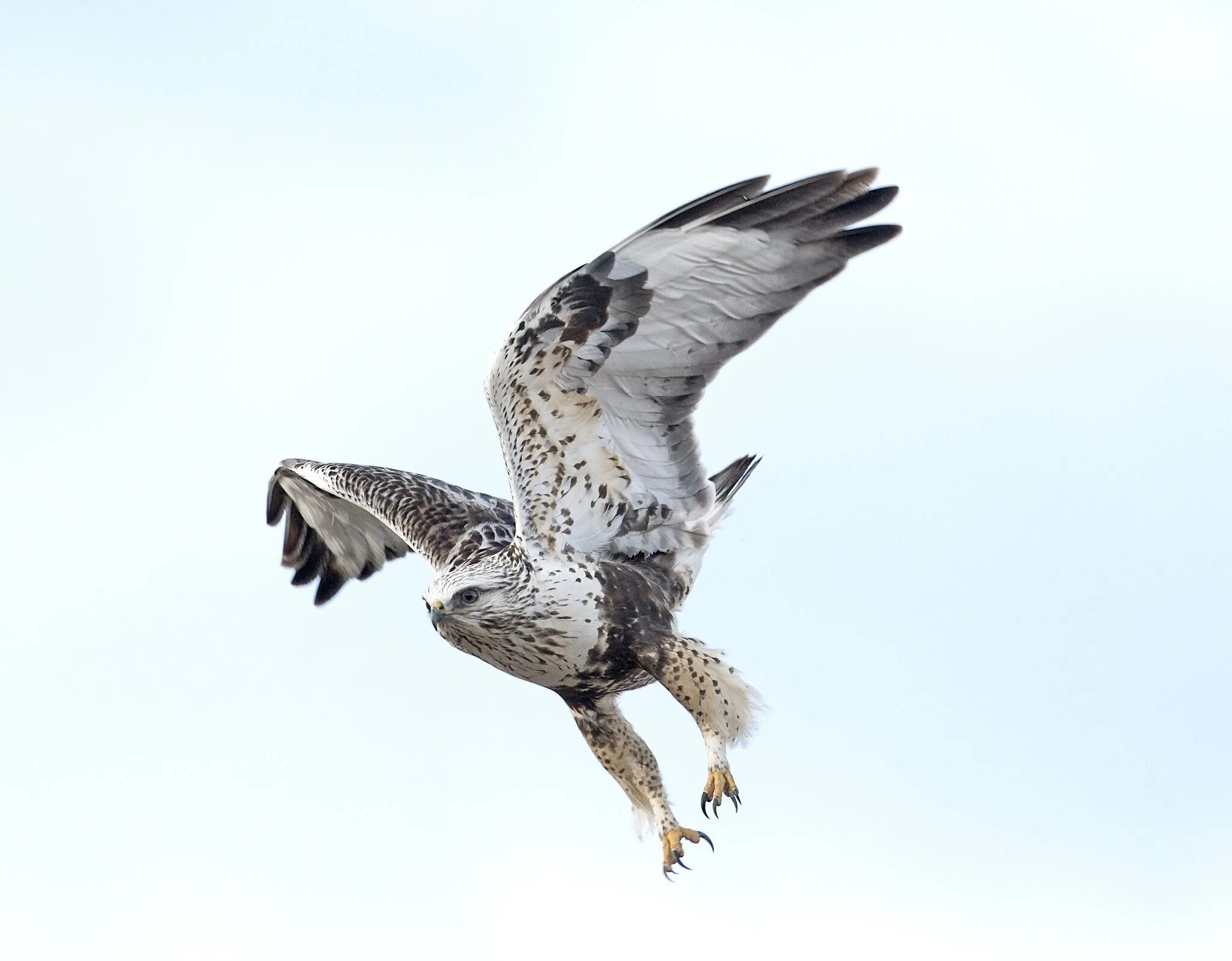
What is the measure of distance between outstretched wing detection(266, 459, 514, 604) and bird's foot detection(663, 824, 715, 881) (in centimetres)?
203

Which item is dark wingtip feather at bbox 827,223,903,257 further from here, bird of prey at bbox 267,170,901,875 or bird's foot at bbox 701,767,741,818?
bird's foot at bbox 701,767,741,818

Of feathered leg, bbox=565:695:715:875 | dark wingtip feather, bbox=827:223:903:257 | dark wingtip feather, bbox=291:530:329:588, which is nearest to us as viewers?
dark wingtip feather, bbox=827:223:903:257

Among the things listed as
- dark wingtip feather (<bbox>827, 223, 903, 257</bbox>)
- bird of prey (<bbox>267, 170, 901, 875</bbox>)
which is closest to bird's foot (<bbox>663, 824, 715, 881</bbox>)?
bird of prey (<bbox>267, 170, 901, 875</bbox>)

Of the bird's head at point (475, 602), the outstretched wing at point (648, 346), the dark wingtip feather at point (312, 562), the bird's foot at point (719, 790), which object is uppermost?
the dark wingtip feather at point (312, 562)

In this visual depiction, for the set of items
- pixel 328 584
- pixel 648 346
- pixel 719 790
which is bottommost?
pixel 719 790

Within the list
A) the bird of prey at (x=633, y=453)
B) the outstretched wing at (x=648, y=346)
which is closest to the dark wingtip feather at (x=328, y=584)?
the bird of prey at (x=633, y=453)

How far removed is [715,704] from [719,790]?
484 millimetres

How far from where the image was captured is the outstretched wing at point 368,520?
13.6m

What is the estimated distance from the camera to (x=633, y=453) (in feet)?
42.3

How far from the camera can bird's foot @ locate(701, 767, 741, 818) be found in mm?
12422

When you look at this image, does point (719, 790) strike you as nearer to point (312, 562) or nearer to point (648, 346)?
point (648, 346)

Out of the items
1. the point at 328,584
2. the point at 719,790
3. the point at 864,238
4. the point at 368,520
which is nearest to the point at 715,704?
the point at 719,790

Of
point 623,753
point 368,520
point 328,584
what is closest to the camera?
point 623,753

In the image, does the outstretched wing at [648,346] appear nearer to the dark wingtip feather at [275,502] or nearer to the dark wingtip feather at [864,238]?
the dark wingtip feather at [864,238]
